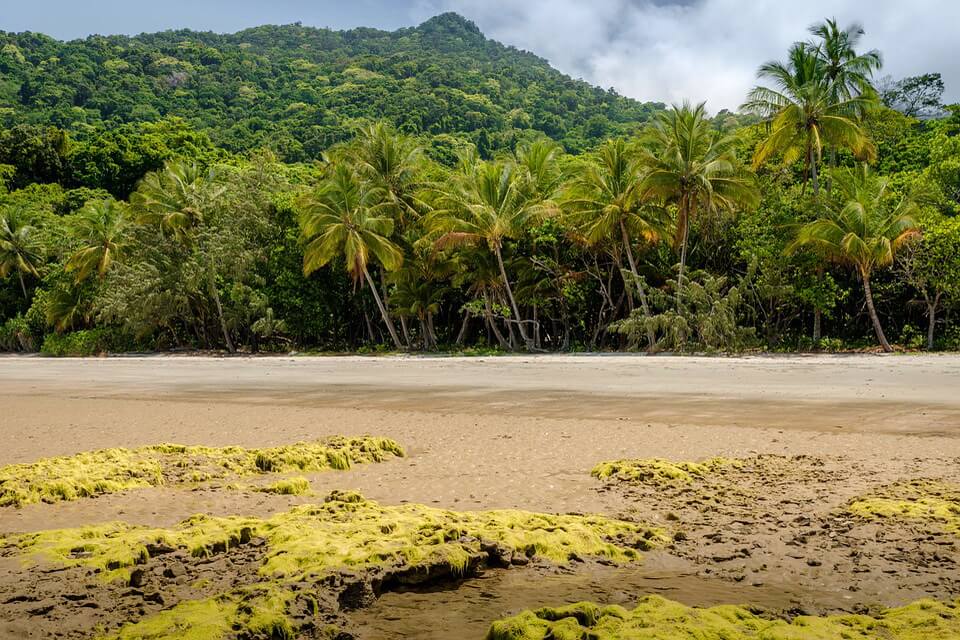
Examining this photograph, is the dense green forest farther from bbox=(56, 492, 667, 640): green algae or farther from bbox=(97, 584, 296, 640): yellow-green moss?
bbox=(97, 584, 296, 640): yellow-green moss

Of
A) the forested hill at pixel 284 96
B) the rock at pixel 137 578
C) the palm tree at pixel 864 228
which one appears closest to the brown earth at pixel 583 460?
the rock at pixel 137 578

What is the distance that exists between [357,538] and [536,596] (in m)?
1.13

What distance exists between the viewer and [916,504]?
14.8ft

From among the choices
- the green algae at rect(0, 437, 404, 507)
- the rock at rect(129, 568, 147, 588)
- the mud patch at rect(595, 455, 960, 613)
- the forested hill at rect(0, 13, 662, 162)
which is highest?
the forested hill at rect(0, 13, 662, 162)

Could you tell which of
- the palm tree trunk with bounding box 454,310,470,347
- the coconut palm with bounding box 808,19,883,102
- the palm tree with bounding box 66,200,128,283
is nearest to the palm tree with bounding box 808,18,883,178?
the coconut palm with bounding box 808,19,883,102

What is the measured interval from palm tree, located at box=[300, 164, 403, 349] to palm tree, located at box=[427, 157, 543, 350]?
214 centimetres

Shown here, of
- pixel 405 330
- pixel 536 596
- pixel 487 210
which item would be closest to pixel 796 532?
pixel 536 596

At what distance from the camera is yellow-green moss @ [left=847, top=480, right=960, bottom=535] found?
4266mm

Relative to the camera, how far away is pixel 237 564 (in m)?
3.62

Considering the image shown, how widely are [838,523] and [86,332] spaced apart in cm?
3873

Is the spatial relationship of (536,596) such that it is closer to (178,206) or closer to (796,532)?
(796,532)

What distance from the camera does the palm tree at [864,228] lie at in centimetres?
2033

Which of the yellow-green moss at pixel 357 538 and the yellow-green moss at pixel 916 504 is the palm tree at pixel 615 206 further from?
the yellow-green moss at pixel 357 538

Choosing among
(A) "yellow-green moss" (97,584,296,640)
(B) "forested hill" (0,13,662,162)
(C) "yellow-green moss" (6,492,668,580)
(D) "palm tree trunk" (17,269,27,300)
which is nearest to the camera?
(A) "yellow-green moss" (97,584,296,640)
